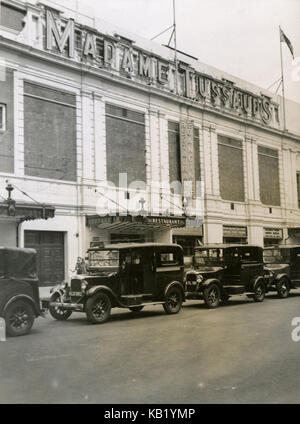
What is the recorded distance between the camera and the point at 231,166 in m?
17.3

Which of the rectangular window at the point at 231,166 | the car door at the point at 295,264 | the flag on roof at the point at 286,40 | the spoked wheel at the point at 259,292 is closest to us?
the flag on roof at the point at 286,40

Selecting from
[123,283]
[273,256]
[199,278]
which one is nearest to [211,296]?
[199,278]

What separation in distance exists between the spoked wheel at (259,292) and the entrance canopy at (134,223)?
2.99 m

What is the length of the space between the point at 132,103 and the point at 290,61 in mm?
6296

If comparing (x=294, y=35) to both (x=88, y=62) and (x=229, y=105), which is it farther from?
(x=229, y=105)

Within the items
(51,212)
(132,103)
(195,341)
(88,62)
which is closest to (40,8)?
(88,62)

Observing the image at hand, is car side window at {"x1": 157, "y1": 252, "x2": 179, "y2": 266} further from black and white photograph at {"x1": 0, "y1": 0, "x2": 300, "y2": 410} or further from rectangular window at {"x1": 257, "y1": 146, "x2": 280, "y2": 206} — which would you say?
rectangular window at {"x1": 257, "y1": 146, "x2": 280, "y2": 206}

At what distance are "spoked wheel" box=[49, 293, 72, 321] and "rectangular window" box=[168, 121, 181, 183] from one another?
672 centimetres

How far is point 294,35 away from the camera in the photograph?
25.7 feet

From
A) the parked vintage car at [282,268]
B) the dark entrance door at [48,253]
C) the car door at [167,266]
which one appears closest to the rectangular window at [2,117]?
the dark entrance door at [48,253]

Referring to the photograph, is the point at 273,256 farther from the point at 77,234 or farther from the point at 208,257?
the point at 77,234

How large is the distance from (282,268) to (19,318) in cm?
997

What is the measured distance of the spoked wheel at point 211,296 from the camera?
1294cm

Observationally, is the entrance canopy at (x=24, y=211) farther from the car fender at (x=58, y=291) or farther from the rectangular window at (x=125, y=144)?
the rectangular window at (x=125, y=144)
